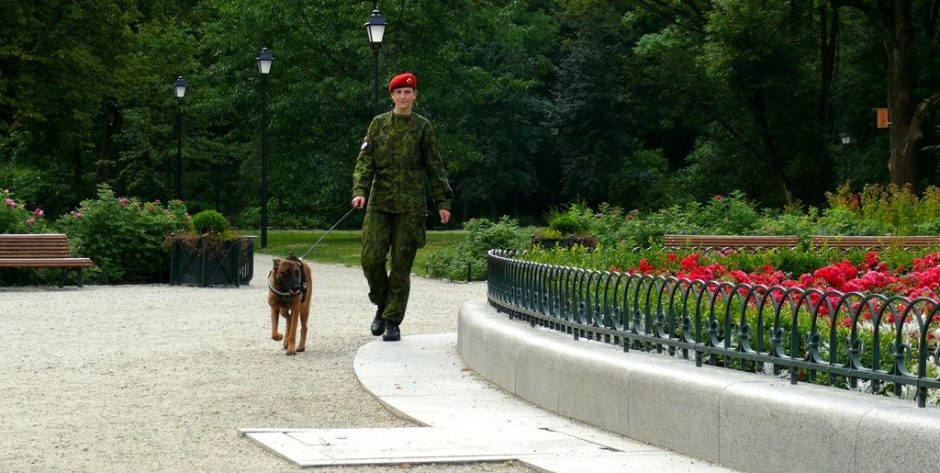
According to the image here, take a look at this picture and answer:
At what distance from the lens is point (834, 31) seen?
46094 mm

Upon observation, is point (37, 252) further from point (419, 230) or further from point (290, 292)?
point (419, 230)

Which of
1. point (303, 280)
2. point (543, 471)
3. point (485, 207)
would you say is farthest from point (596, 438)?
point (485, 207)

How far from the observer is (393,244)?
11555 millimetres

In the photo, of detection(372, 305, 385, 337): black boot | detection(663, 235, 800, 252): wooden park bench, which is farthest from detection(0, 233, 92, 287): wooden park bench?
detection(372, 305, 385, 337): black boot

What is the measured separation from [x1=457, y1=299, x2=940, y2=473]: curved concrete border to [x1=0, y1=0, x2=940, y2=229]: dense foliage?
13094 mm

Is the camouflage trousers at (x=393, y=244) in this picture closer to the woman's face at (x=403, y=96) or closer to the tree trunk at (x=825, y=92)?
the woman's face at (x=403, y=96)

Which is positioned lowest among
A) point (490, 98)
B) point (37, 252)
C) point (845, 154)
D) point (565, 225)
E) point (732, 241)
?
point (37, 252)

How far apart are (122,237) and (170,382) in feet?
39.3

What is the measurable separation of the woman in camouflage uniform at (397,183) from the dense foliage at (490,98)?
1002 cm

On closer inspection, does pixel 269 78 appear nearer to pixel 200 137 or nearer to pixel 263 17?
pixel 263 17

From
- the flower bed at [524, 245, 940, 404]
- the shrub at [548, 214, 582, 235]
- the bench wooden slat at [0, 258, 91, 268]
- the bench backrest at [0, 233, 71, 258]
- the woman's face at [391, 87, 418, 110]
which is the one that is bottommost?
the bench wooden slat at [0, 258, 91, 268]

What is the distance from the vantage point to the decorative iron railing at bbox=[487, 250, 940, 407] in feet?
19.6

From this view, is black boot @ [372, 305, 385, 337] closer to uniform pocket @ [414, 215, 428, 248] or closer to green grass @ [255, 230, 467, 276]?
uniform pocket @ [414, 215, 428, 248]

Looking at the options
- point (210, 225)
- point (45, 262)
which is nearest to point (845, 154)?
point (210, 225)
